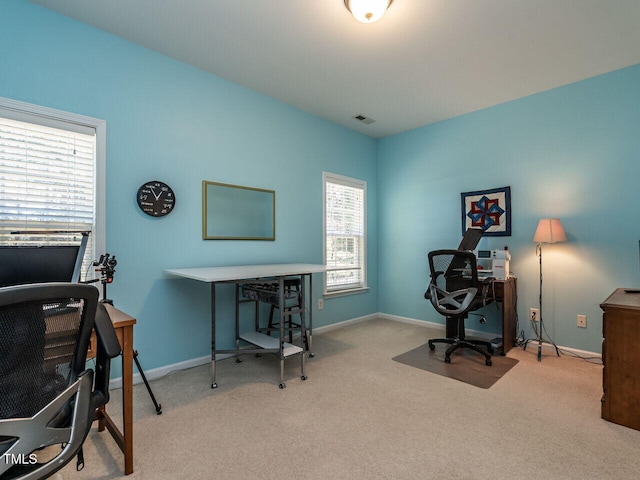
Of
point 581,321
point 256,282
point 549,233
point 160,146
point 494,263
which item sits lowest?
point 581,321

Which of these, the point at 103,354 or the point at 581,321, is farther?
the point at 581,321

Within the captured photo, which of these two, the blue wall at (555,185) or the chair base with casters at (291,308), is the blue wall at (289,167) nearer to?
the blue wall at (555,185)

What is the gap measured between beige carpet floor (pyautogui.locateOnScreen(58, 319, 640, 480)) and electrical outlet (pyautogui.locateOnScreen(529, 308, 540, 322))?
65cm

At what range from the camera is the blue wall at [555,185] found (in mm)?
3084

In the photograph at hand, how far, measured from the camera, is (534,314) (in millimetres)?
3588

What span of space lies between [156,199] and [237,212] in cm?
81

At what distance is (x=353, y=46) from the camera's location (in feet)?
8.93

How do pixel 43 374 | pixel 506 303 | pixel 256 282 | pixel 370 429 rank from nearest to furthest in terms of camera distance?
pixel 43 374 → pixel 370 429 → pixel 256 282 → pixel 506 303

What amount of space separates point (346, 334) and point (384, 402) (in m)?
1.76

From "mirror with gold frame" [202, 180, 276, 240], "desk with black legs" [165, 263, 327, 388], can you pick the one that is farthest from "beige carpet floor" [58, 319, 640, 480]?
"mirror with gold frame" [202, 180, 276, 240]

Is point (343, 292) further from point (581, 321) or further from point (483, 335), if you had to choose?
point (581, 321)

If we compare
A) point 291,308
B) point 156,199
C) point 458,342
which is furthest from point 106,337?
point 458,342

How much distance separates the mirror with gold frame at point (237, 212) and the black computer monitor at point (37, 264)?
1.54 m

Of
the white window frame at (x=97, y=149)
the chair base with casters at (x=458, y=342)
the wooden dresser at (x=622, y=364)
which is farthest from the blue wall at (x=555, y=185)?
the white window frame at (x=97, y=149)
